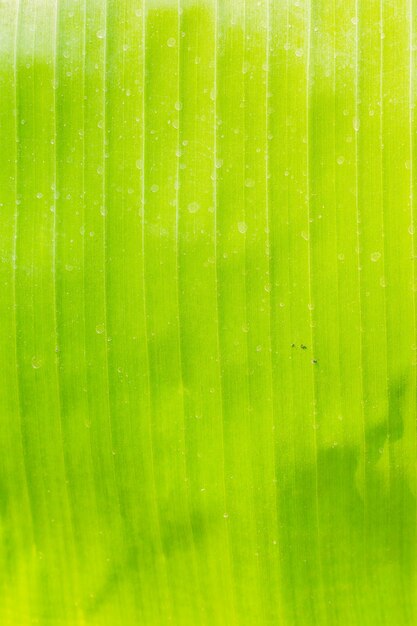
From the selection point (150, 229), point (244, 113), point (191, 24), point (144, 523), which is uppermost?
point (191, 24)

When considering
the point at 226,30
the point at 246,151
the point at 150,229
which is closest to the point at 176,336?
the point at 150,229

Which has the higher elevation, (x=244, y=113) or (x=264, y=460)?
(x=244, y=113)

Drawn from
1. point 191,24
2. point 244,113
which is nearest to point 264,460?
point 244,113

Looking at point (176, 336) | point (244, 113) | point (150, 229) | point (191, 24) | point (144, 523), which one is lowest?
point (144, 523)

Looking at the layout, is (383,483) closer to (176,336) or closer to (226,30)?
(176,336)

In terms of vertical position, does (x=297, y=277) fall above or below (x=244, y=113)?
below

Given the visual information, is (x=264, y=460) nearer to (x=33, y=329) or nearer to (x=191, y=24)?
(x=33, y=329)
